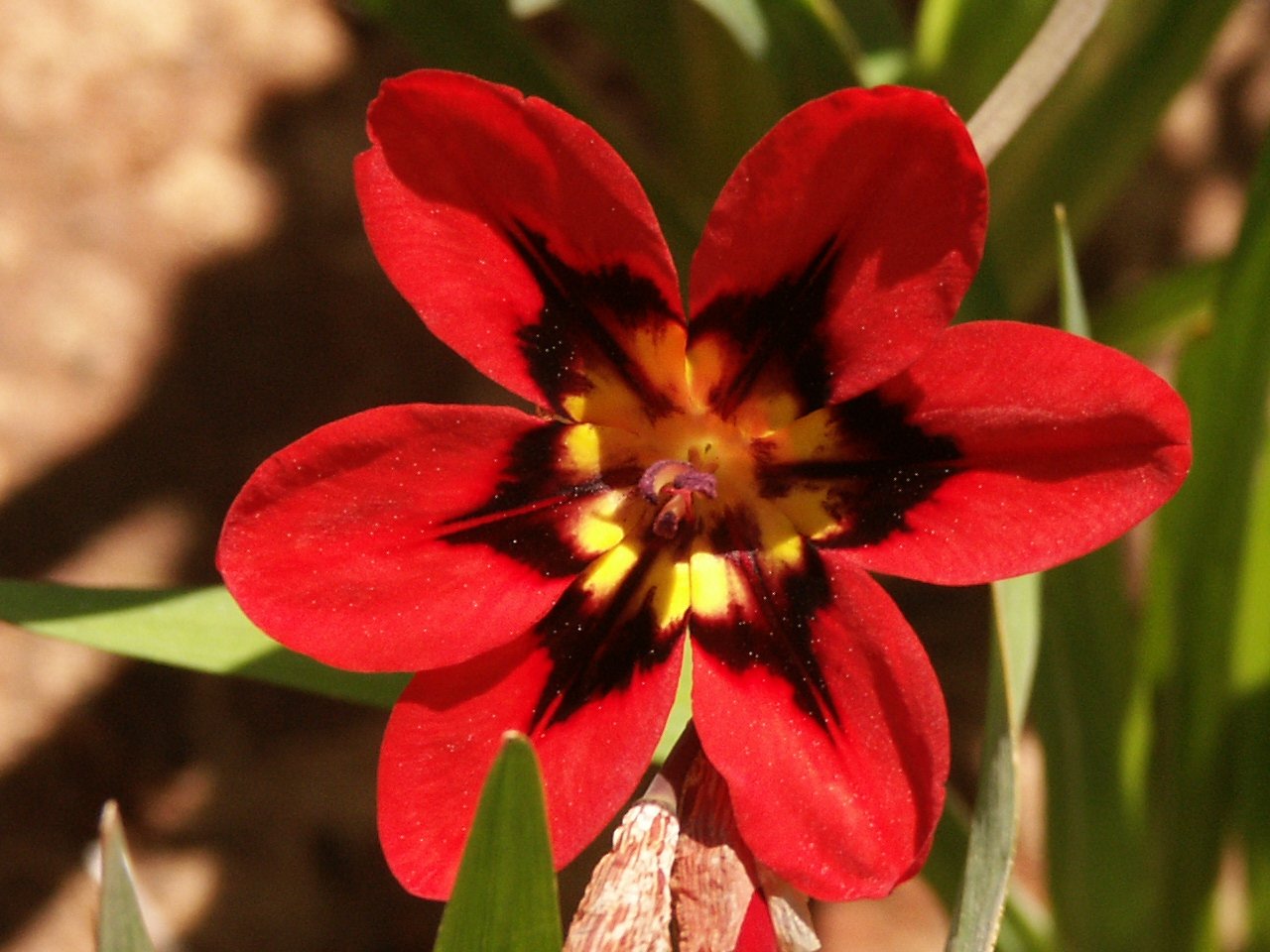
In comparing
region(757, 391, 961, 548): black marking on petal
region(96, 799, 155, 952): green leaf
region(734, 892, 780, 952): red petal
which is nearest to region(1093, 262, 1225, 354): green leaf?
region(757, 391, 961, 548): black marking on petal

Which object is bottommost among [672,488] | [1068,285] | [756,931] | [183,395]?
[183,395]

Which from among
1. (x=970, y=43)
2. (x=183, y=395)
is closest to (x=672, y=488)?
(x=970, y=43)

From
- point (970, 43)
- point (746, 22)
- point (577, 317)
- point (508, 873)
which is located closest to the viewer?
point (508, 873)

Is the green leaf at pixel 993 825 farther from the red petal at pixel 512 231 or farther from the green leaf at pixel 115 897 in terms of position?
Result: the green leaf at pixel 115 897

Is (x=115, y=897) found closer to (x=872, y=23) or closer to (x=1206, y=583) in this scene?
(x=1206, y=583)

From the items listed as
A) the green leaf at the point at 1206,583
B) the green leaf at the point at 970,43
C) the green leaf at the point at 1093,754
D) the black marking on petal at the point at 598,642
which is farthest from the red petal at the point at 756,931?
the green leaf at the point at 970,43

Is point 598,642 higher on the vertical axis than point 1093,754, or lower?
higher

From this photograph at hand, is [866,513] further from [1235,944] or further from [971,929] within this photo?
[1235,944]
